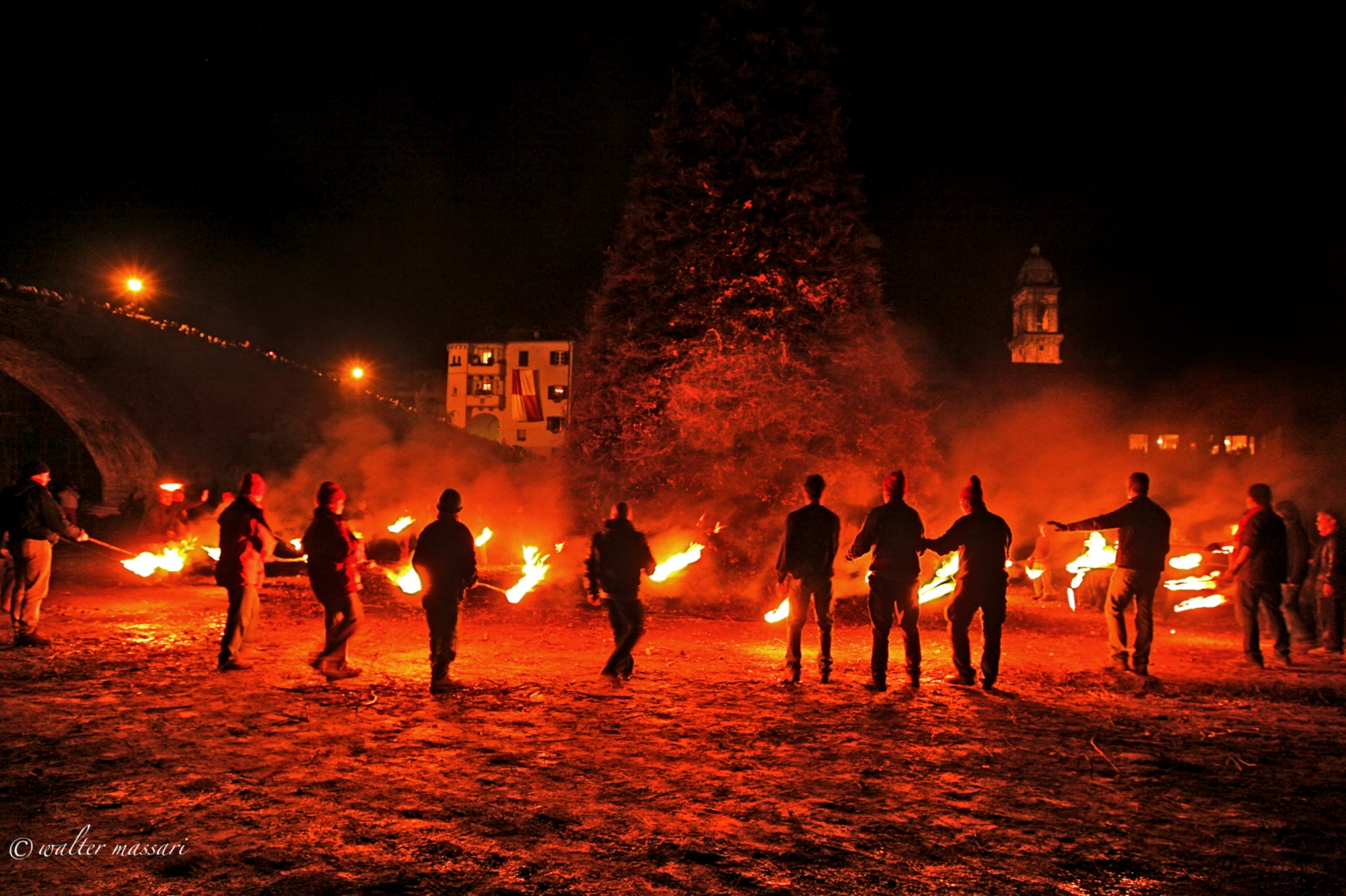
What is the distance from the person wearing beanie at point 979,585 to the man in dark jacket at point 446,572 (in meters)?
4.45

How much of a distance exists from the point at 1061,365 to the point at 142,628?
157 ft

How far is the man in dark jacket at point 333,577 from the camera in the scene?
7715 mm

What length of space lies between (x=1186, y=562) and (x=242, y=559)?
13181 mm

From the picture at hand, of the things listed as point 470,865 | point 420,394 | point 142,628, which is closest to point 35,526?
point 142,628

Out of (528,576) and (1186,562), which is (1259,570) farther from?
(528,576)

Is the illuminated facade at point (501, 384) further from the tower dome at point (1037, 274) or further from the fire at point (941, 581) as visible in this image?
the fire at point (941, 581)

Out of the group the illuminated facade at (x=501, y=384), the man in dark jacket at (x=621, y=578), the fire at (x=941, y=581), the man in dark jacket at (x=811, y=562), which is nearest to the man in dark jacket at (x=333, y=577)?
the man in dark jacket at (x=621, y=578)

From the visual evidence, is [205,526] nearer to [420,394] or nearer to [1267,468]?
[1267,468]

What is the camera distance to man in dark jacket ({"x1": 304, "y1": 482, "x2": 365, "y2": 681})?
771cm

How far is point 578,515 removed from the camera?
15.1 m

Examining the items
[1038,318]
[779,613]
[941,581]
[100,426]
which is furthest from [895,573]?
[1038,318]

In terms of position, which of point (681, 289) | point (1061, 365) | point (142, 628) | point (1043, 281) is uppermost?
point (1043, 281)

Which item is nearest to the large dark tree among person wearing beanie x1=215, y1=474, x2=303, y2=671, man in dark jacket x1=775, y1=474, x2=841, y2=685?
man in dark jacket x1=775, y1=474, x2=841, y2=685

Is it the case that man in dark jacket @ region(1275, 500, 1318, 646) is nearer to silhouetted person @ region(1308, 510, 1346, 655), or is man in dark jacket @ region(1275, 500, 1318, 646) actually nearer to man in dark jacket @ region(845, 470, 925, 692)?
silhouetted person @ region(1308, 510, 1346, 655)
